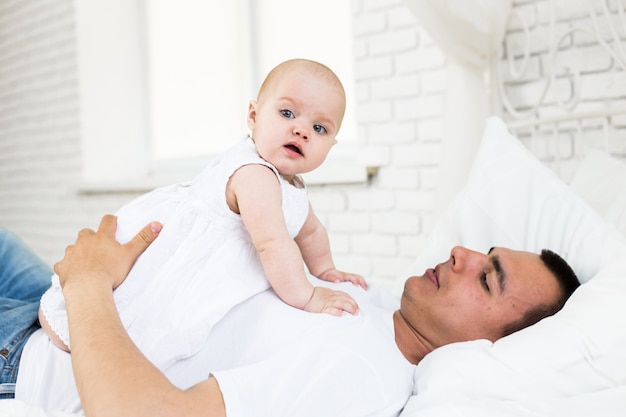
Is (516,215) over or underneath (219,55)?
underneath

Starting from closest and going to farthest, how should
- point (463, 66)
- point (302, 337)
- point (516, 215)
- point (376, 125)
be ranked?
point (302, 337)
point (516, 215)
point (463, 66)
point (376, 125)

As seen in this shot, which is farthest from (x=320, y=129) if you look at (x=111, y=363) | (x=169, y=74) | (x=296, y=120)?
(x=169, y=74)

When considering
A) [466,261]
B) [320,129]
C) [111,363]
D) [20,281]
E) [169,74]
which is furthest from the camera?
[169,74]

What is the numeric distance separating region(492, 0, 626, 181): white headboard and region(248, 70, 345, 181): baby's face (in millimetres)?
955

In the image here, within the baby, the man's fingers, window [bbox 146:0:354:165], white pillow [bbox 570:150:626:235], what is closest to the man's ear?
the baby

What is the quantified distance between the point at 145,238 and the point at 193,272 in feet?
0.44

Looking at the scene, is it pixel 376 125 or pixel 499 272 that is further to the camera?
pixel 376 125

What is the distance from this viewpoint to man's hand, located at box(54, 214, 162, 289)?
123 centimetres

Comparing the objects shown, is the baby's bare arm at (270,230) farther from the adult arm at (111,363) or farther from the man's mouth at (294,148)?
the adult arm at (111,363)

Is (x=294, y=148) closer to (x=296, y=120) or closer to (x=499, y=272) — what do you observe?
(x=296, y=120)

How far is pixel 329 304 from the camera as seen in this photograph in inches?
47.2

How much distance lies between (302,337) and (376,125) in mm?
1650

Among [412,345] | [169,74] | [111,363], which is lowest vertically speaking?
[412,345]

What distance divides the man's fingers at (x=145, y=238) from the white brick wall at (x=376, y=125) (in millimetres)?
1422
